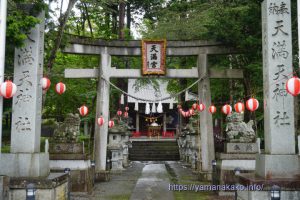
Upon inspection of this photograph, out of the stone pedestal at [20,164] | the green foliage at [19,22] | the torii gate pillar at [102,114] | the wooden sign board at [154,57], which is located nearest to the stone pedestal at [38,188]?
the stone pedestal at [20,164]

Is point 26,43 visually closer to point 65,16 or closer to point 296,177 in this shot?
point 65,16

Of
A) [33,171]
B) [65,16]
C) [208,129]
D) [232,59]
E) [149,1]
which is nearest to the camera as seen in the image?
[33,171]

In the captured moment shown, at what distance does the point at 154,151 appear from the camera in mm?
30750

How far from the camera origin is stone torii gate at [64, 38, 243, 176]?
16.9 m

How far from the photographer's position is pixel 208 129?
16953 millimetres

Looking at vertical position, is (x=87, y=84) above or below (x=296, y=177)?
above

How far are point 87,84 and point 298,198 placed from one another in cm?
1717

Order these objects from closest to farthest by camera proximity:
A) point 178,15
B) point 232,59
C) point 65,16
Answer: point 65,16 → point 232,59 → point 178,15

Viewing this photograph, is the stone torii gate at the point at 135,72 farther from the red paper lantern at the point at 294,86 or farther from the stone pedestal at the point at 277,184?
the red paper lantern at the point at 294,86

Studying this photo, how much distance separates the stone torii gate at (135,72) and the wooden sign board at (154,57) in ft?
0.95

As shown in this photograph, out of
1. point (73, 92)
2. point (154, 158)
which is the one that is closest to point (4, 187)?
point (73, 92)

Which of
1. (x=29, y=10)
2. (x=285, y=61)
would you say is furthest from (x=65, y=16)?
(x=285, y=61)

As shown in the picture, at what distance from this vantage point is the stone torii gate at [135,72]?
55.5 feet

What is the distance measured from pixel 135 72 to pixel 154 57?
3.62 feet
